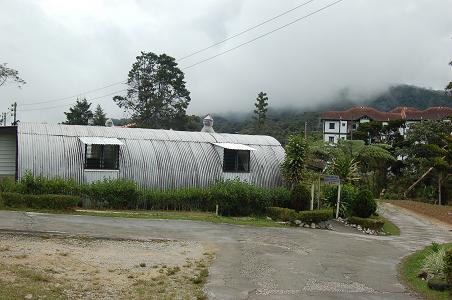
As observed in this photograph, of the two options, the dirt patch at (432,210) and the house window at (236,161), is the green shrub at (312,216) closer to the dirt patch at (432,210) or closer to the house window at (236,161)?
the house window at (236,161)

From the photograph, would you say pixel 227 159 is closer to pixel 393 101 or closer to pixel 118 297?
pixel 118 297

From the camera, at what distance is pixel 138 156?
26.4 meters

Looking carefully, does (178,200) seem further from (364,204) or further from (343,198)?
(364,204)

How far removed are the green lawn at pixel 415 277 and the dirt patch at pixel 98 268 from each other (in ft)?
16.1

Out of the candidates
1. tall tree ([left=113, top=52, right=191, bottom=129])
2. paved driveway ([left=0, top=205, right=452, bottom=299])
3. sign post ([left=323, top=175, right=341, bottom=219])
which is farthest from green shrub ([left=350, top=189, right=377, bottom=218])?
tall tree ([left=113, top=52, right=191, bottom=129])

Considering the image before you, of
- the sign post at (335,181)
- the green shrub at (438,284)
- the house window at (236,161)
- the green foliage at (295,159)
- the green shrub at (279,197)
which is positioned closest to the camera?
the green shrub at (438,284)

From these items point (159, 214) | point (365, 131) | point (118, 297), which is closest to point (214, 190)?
point (159, 214)

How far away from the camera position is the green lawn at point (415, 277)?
10716 mm

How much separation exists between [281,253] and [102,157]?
13530 mm

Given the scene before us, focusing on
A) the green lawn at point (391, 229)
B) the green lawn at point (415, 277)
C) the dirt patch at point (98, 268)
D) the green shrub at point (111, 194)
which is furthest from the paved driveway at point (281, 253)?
the green shrub at point (111, 194)

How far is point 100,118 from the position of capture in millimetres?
76875

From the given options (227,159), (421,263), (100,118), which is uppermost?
(100,118)

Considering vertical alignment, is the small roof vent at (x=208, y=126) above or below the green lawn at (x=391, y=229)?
above

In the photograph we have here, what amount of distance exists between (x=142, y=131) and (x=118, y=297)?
20466 millimetres
